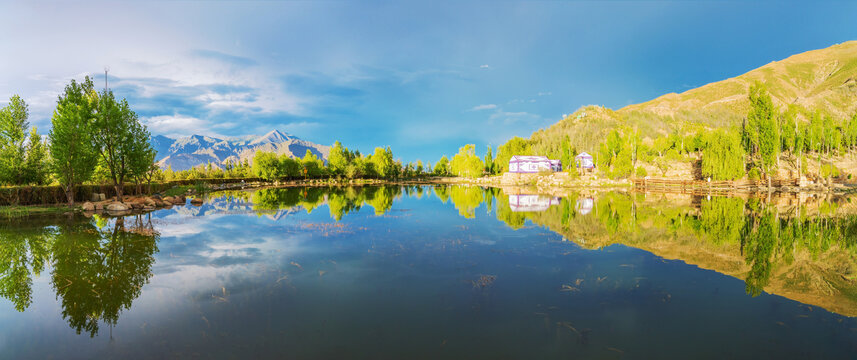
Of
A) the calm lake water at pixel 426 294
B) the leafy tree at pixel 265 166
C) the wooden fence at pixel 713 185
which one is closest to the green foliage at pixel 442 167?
the leafy tree at pixel 265 166

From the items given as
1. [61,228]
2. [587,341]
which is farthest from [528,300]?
[61,228]

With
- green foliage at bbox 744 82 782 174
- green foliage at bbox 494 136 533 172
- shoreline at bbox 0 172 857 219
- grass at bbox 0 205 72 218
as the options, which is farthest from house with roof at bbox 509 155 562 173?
grass at bbox 0 205 72 218

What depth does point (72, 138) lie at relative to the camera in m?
26.4

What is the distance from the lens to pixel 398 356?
5.71 m

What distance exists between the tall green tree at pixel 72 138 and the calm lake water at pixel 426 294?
42.8ft

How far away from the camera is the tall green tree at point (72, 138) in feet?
85.7

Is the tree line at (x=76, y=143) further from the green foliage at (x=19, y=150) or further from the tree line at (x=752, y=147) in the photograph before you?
the tree line at (x=752, y=147)

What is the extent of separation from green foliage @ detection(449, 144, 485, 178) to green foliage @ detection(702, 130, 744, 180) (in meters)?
58.7

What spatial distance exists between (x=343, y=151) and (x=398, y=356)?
102666 millimetres

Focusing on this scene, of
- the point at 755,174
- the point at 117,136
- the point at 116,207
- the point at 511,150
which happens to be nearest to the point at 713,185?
the point at 755,174

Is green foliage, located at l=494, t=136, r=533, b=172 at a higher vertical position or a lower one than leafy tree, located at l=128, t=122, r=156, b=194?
higher

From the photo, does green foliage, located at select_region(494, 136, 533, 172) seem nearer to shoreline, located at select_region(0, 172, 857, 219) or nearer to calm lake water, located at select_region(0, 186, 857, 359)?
shoreline, located at select_region(0, 172, 857, 219)

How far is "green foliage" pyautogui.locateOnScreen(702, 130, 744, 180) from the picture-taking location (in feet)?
184

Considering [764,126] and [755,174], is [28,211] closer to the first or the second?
[764,126]
